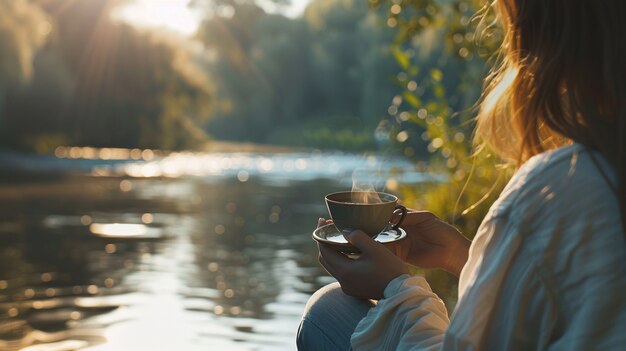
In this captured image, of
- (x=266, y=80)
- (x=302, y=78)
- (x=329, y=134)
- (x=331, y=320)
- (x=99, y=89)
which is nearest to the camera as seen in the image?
(x=331, y=320)

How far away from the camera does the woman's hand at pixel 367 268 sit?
52.0 inches

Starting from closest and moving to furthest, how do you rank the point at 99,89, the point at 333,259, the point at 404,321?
the point at 404,321, the point at 333,259, the point at 99,89

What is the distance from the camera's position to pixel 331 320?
1515 mm

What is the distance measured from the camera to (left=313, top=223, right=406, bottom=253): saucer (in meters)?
1.41

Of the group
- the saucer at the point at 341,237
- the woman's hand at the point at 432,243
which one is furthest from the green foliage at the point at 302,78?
the saucer at the point at 341,237

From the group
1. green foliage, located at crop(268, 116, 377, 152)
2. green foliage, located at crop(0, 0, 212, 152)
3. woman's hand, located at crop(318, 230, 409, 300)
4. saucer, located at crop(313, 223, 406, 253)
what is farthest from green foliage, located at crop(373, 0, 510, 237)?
green foliage, located at crop(268, 116, 377, 152)

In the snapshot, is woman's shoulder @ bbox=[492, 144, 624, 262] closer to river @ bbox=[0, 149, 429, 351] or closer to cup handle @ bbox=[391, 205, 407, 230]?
cup handle @ bbox=[391, 205, 407, 230]

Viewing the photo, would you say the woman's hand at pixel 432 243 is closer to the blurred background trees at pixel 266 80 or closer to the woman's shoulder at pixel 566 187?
the blurred background trees at pixel 266 80

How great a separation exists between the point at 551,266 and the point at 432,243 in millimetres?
701

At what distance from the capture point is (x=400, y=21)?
13.3ft

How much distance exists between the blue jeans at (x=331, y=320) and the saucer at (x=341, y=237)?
10cm

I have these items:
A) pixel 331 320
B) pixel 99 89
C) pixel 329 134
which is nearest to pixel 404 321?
pixel 331 320

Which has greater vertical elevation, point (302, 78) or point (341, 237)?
point (302, 78)

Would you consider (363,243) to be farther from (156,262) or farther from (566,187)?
(156,262)
